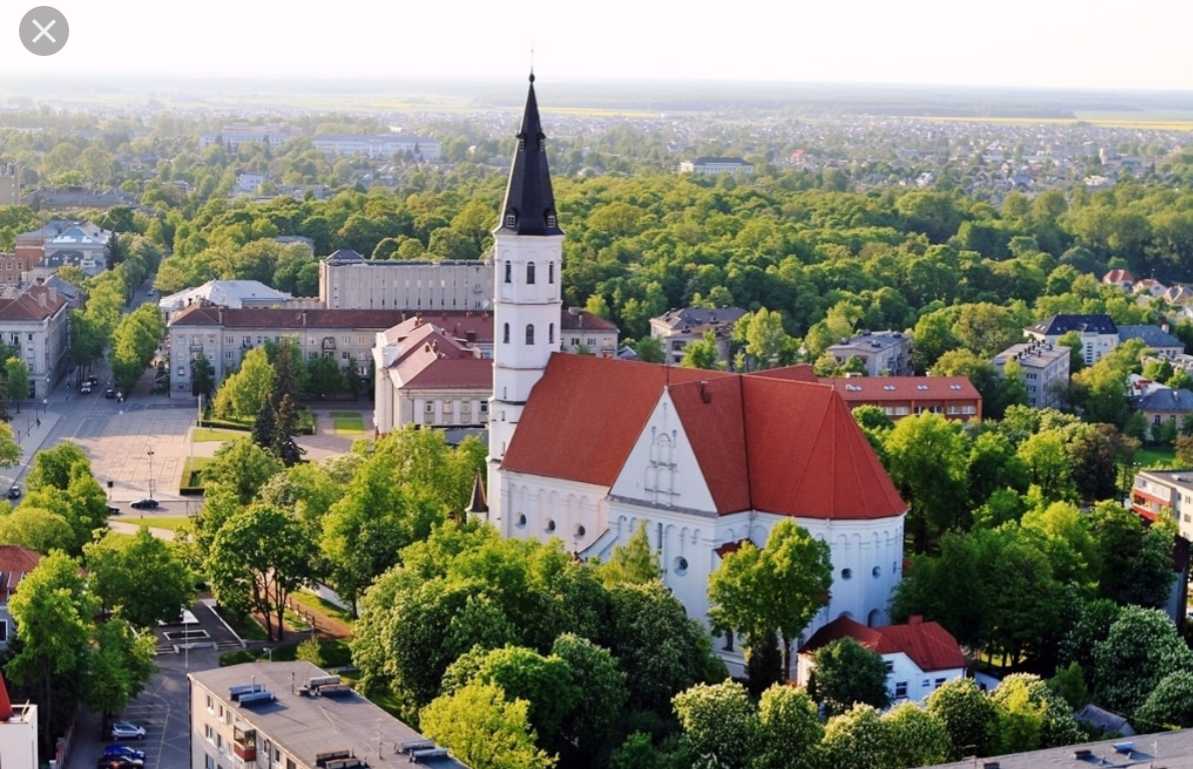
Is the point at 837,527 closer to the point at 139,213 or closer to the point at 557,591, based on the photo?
the point at 557,591

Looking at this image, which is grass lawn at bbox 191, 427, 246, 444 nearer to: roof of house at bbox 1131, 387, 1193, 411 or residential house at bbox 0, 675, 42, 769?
roof of house at bbox 1131, 387, 1193, 411

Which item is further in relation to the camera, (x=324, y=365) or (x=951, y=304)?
(x=951, y=304)

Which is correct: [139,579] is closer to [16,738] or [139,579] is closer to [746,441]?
[16,738]

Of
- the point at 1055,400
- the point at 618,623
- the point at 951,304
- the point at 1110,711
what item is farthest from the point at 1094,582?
the point at 951,304

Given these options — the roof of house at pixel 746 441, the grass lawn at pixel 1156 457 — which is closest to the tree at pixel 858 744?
the roof of house at pixel 746 441

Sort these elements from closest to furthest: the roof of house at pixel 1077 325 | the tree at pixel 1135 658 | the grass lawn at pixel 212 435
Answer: the tree at pixel 1135 658
the grass lawn at pixel 212 435
the roof of house at pixel 1077 325

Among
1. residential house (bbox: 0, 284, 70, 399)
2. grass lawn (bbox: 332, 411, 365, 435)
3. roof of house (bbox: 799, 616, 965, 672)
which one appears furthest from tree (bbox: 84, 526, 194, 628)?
residential house (bbox: 0, 284, 70, 399)

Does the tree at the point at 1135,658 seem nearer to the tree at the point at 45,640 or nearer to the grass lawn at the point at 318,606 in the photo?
the grass lawn at the point at 318,606
